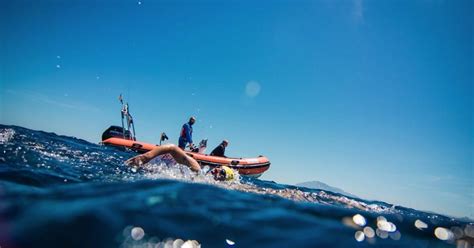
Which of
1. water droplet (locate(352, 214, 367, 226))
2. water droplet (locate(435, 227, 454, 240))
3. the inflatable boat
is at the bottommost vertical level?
water droplet (locate(352, 214, 367, 226))

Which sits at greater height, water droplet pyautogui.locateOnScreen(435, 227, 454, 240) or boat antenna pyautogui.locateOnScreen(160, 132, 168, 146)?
boat antenna pyautogui.locateOnScreen(160, 132, 168, 146)

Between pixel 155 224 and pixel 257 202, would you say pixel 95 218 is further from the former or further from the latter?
pixel 257 202

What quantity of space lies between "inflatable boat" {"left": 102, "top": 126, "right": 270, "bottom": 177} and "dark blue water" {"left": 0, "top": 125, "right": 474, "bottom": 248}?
29.6 ft

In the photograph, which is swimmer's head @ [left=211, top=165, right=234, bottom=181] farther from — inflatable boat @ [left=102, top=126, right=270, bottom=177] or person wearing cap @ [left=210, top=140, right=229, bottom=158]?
person wearing cap @ [left=210, top=140, right=229, bottom=158]

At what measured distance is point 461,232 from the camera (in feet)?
15.3

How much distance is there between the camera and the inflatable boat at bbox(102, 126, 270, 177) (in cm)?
1432

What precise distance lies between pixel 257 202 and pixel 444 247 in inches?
112

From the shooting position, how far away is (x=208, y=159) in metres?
14.2

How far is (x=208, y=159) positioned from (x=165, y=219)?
10770 millimetres

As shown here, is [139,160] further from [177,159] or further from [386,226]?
[386,226]

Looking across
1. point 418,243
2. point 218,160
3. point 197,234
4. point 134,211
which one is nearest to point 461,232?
point 418,243

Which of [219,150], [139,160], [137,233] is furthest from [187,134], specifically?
[137,233]

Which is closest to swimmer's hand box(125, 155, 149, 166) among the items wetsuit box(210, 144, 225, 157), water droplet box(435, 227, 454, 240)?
water droplet box(435, 227, 454, 240)

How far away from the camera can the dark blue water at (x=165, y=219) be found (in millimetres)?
2986
